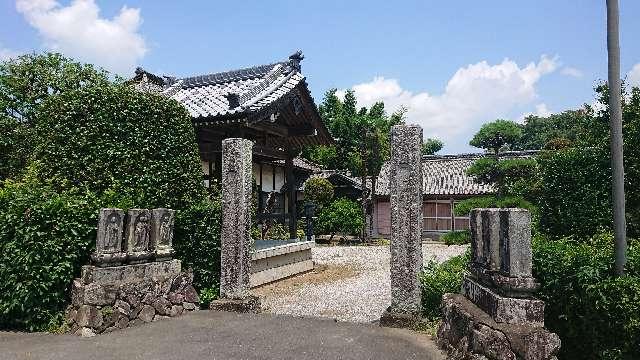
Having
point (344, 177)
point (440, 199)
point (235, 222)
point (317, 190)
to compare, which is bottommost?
point (235, 222)

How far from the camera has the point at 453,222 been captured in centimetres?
3056

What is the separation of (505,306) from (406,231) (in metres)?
2.47

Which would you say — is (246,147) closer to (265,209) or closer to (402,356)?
(402,356)

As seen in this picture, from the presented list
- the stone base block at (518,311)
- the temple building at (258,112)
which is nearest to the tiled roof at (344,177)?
the temple building at (258,112)

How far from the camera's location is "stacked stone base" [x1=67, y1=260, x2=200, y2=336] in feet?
23.0

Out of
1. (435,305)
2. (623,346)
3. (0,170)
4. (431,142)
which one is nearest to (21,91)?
(0,170)

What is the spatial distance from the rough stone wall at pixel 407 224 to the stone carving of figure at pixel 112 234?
175 inches

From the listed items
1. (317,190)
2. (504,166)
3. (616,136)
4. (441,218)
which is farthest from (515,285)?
(441,218)

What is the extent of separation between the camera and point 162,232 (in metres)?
8.24

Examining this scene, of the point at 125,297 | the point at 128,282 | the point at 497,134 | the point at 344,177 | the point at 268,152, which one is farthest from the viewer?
the point at 344,177

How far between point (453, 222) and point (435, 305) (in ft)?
78.8

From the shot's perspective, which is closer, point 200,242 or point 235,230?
point 235,230

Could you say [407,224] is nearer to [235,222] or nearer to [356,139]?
[235,222]

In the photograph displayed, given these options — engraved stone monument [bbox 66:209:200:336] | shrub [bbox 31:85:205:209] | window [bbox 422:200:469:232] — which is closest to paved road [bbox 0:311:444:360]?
engraved stone monument [bbox 66:209:200:336]
